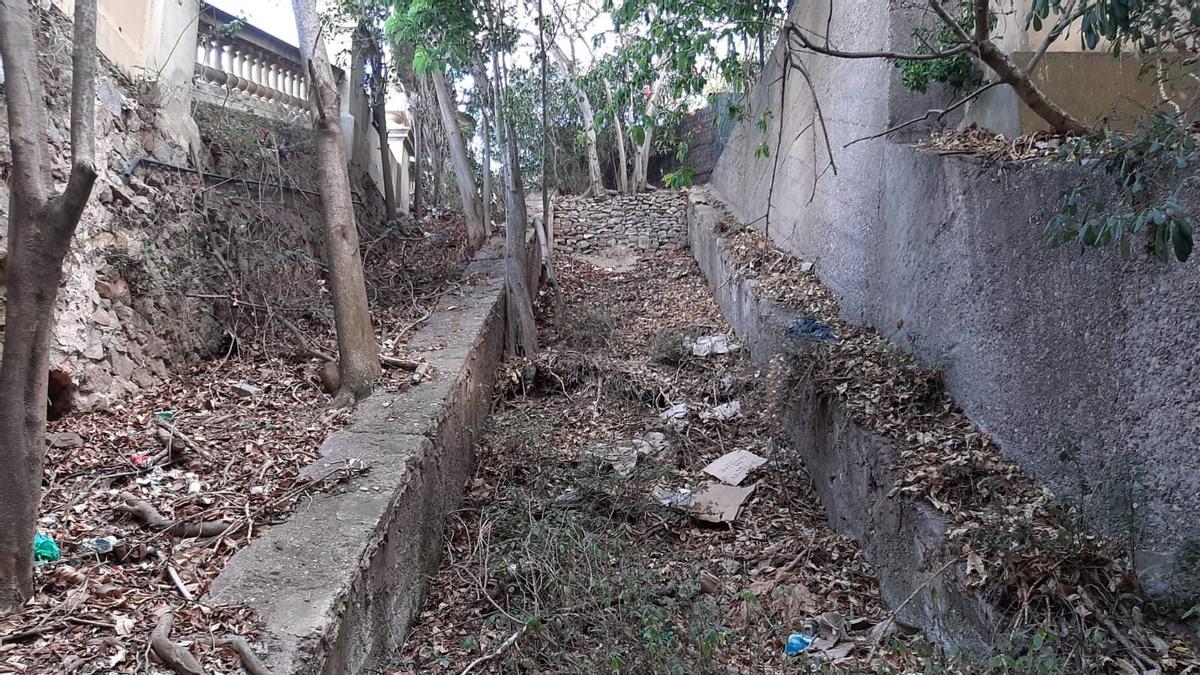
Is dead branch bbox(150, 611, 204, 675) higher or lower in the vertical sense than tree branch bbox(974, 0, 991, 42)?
lower

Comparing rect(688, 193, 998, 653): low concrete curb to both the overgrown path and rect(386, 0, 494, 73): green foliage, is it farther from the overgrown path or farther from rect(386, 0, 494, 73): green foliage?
rect(386, 0, 494, 73): green foliage

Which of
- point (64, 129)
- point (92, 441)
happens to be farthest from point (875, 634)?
point (64, 129)

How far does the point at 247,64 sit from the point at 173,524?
5752 mm

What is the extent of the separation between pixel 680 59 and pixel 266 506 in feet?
14.0

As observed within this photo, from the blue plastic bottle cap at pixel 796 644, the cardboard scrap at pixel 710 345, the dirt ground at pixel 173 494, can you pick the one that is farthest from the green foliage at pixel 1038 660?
the cardboard scrap at pixel 710 345

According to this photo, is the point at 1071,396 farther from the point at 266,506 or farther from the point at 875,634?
the point at 266,506

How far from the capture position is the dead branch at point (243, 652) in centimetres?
242

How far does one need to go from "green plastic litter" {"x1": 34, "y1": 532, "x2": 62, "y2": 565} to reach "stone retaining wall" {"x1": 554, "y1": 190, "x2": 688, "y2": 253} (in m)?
10.4

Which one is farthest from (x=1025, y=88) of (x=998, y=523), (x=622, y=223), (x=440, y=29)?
(x=622, y=223)

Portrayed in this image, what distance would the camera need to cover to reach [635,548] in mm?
4141

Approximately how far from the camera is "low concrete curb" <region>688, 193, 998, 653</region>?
3.03 meters

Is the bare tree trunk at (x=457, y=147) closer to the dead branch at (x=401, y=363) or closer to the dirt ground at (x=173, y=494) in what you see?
the dirt ground at (x=173, y=494)

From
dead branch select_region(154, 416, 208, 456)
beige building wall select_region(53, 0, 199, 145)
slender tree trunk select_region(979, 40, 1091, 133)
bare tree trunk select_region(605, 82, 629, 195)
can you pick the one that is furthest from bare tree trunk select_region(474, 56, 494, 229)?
bare tree trunk select_region(605, 82, 629, 195)

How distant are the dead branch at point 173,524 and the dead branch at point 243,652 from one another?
2.93ft
